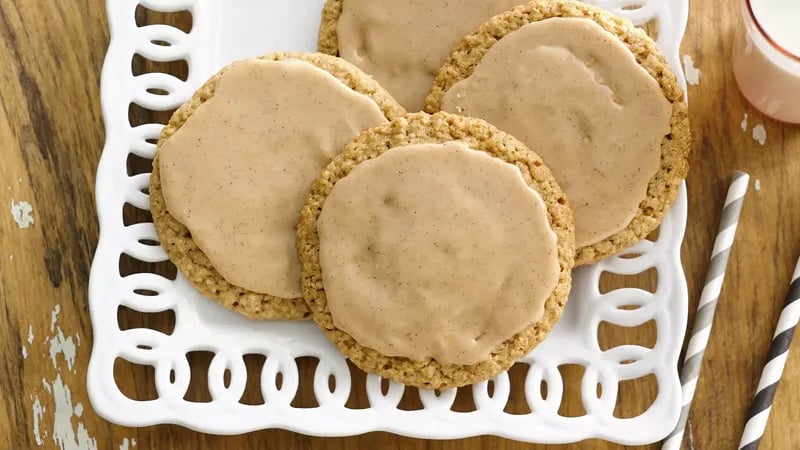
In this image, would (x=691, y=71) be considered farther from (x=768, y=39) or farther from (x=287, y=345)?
(x=287, y=345)

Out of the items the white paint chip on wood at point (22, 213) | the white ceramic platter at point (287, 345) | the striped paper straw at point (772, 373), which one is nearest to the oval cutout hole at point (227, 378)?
the white ceramic platter at point (287, 345)

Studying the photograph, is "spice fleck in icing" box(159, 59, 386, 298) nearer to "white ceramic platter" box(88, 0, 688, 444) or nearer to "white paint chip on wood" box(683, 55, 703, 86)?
"white ceramic platter" box(88, 0, 688, 444)

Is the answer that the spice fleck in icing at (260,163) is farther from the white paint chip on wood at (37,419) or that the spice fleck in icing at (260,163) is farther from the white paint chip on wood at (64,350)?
the white paint chip on wood at (37,419)

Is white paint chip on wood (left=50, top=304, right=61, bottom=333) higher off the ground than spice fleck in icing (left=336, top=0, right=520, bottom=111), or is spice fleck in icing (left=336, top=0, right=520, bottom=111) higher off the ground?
spice fleck in icing (left=336, top=0, right=520, bottom=111)

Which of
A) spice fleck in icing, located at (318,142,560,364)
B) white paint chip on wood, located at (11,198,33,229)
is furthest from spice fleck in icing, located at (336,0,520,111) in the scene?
white paint chip on wood, located at (11,198,33,229)

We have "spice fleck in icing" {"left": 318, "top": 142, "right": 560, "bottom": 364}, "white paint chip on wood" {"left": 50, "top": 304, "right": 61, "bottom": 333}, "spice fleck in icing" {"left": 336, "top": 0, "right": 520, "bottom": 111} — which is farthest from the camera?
"white paint chip on wood" {"left": 50, "top": 304, "right": 61, "bottom": 333}
